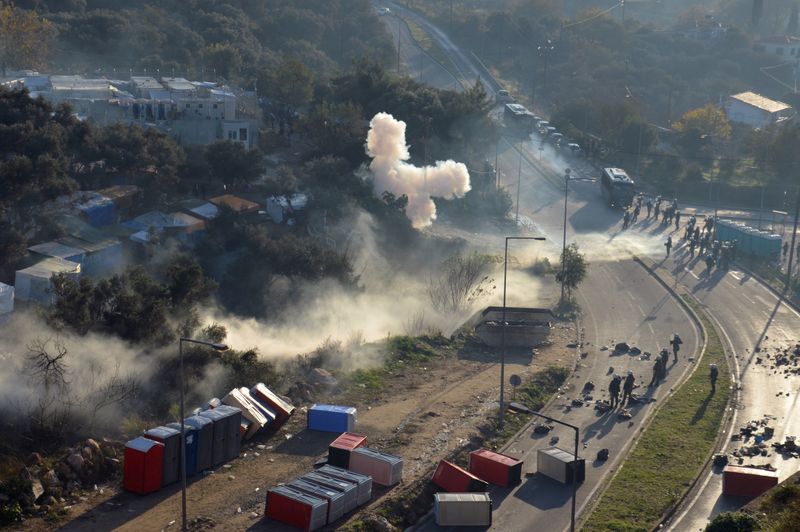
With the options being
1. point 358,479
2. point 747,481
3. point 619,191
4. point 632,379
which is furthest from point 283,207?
point 747,481

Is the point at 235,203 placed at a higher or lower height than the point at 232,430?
higher

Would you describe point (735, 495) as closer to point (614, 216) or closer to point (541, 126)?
point (614, 216)

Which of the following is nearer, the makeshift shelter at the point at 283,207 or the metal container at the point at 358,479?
the metal container at the point at 358,479

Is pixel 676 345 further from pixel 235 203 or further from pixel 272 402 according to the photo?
pixel 235 203

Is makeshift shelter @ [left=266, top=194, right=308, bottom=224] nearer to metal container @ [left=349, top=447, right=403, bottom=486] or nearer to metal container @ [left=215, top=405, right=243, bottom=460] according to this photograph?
metal container @ [left=215, top=405, right=243, bottom=460]

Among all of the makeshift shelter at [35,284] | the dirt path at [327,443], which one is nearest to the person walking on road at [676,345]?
the dirt path at [327,443]

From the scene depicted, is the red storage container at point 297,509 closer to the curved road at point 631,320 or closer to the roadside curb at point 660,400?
the curved road at point 631,320
